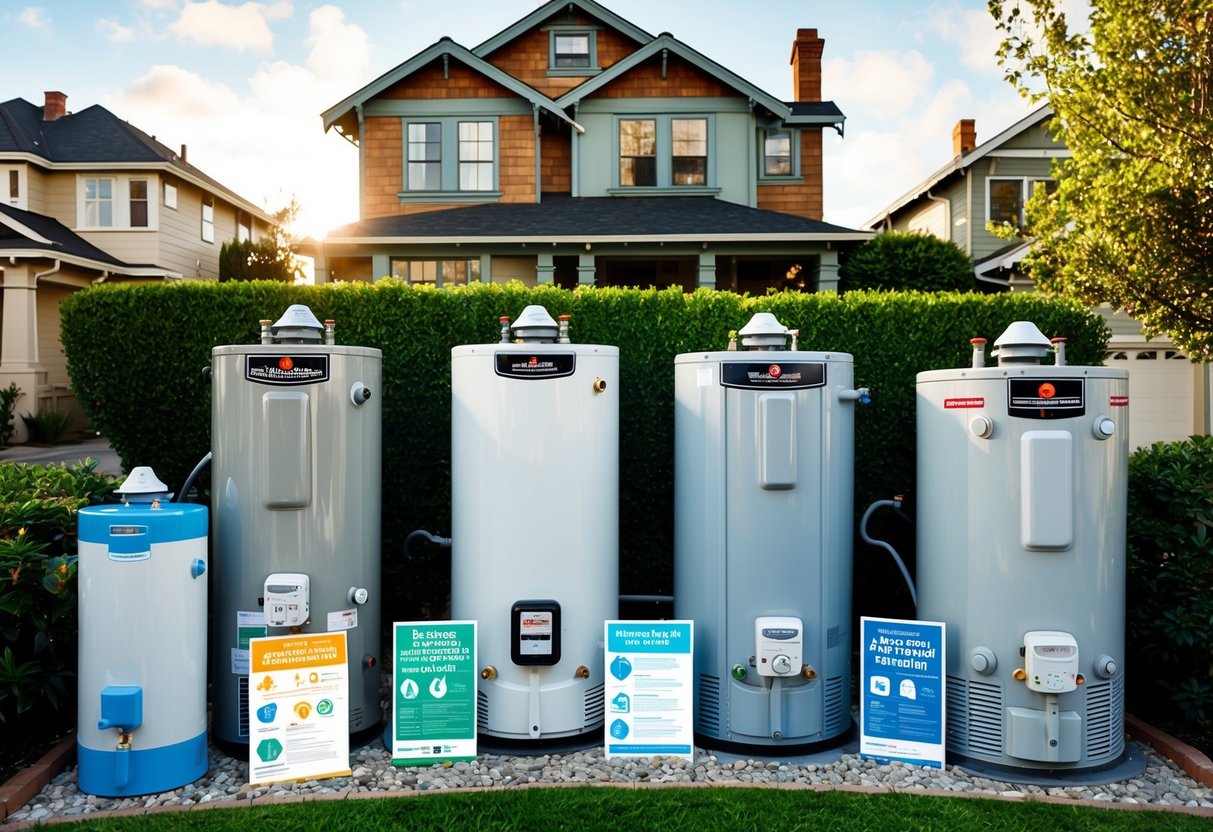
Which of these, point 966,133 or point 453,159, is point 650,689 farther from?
point 966,133

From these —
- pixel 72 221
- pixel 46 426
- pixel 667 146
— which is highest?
pixel 667 146

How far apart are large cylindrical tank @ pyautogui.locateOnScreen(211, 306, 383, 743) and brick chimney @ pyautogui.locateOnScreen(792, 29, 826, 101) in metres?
14.4

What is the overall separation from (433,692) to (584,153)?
12.3 m

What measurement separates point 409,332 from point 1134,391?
11.0 metres

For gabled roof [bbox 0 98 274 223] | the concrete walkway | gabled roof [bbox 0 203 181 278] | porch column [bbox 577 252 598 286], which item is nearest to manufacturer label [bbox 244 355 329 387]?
the concrete walkway

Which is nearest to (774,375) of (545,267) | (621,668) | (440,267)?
(621,668)

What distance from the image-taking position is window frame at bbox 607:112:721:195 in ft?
46.2

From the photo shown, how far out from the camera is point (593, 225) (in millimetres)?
12750

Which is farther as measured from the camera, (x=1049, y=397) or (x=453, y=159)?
(x=453, y=159)

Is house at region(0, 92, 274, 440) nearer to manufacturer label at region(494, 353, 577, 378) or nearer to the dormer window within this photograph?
the dormer window

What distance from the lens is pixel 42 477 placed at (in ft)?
12.6

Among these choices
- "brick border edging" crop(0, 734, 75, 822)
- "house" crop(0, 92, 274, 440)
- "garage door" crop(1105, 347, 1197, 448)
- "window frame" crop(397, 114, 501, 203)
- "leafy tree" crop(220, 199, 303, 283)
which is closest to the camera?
"brick border edging" crop(0, 734, 75, 822)

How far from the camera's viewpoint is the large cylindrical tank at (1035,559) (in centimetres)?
293

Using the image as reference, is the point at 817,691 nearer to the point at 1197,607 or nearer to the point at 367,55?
the point at 1197,607
